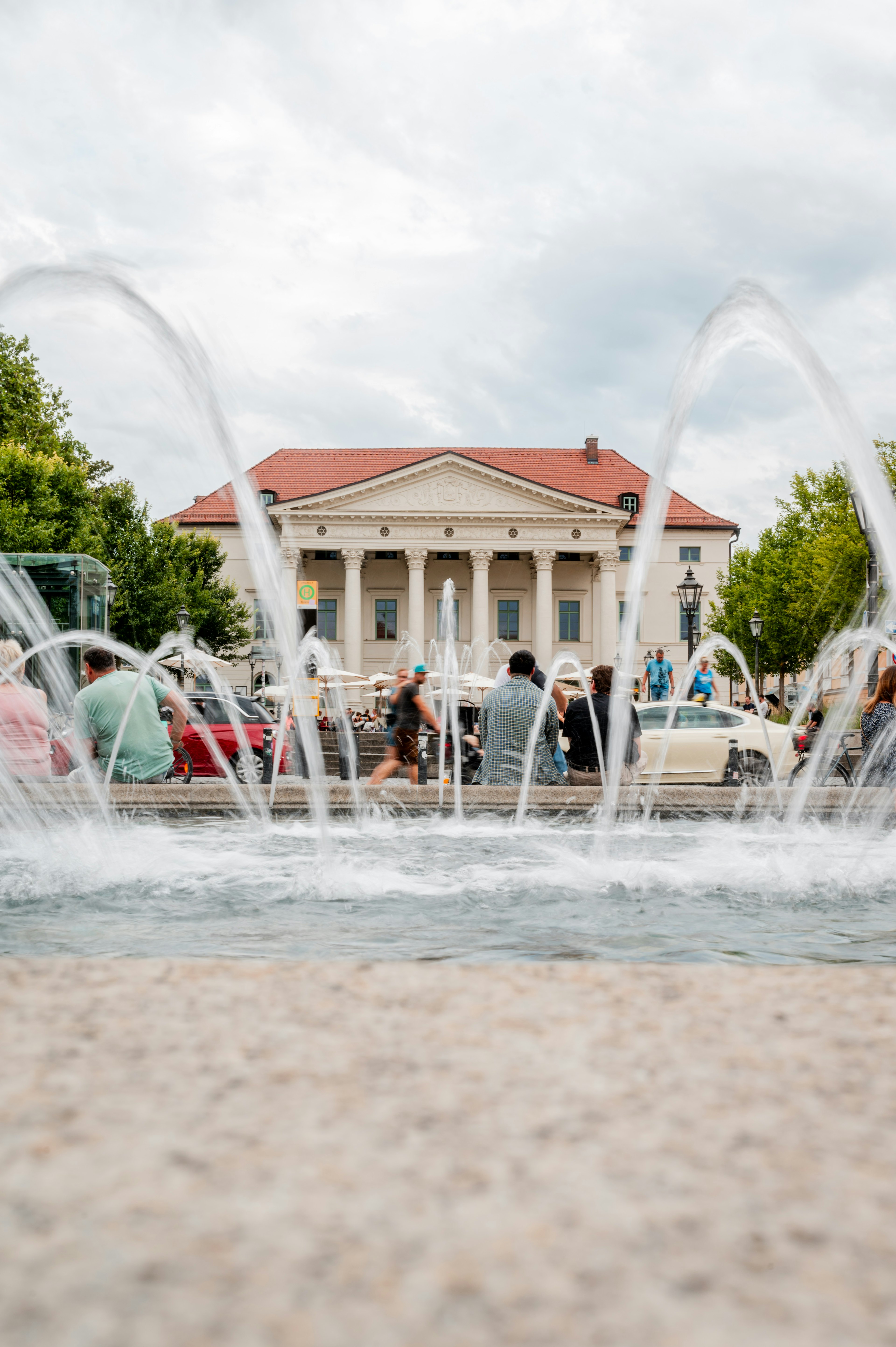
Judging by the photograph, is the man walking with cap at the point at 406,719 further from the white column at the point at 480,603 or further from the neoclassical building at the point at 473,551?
the white column at the point at 480,603

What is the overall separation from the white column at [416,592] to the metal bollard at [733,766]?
161 feet

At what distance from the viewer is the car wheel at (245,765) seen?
54.9ft

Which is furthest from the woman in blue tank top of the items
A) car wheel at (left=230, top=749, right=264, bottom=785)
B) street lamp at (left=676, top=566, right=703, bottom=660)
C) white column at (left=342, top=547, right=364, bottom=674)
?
white column at (left=342, top=547, right=364, bottom=674)

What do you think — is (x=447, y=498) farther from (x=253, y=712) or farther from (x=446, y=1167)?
(x=446, y=1167)

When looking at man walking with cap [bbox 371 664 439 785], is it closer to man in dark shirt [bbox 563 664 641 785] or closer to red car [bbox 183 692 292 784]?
man in dark shirt [bbox 563 664 641 785]

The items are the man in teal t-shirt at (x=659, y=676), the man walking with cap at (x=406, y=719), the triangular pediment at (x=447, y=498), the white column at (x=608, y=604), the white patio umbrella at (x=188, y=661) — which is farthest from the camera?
the white column at (x=608, y=604)

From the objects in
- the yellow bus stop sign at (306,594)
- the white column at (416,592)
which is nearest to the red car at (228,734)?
the yellow bus stop sign at (306,594)

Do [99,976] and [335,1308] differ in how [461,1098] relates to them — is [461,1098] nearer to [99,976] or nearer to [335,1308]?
[335,1308]

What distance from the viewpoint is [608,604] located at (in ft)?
215

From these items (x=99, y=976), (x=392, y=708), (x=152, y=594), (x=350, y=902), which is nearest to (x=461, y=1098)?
(x=99, y=976)

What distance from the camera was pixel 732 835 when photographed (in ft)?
26.1

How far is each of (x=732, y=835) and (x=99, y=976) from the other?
261 inches

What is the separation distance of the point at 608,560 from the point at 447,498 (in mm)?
10357

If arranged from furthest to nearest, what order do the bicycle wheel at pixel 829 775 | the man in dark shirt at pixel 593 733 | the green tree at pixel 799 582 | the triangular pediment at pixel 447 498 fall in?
the triangular pediment at pixel 447 498
the green tree at pixel 799 582
the bicycle wheel at pixel 829 775
the man in dark shirt at pixel 593 733
